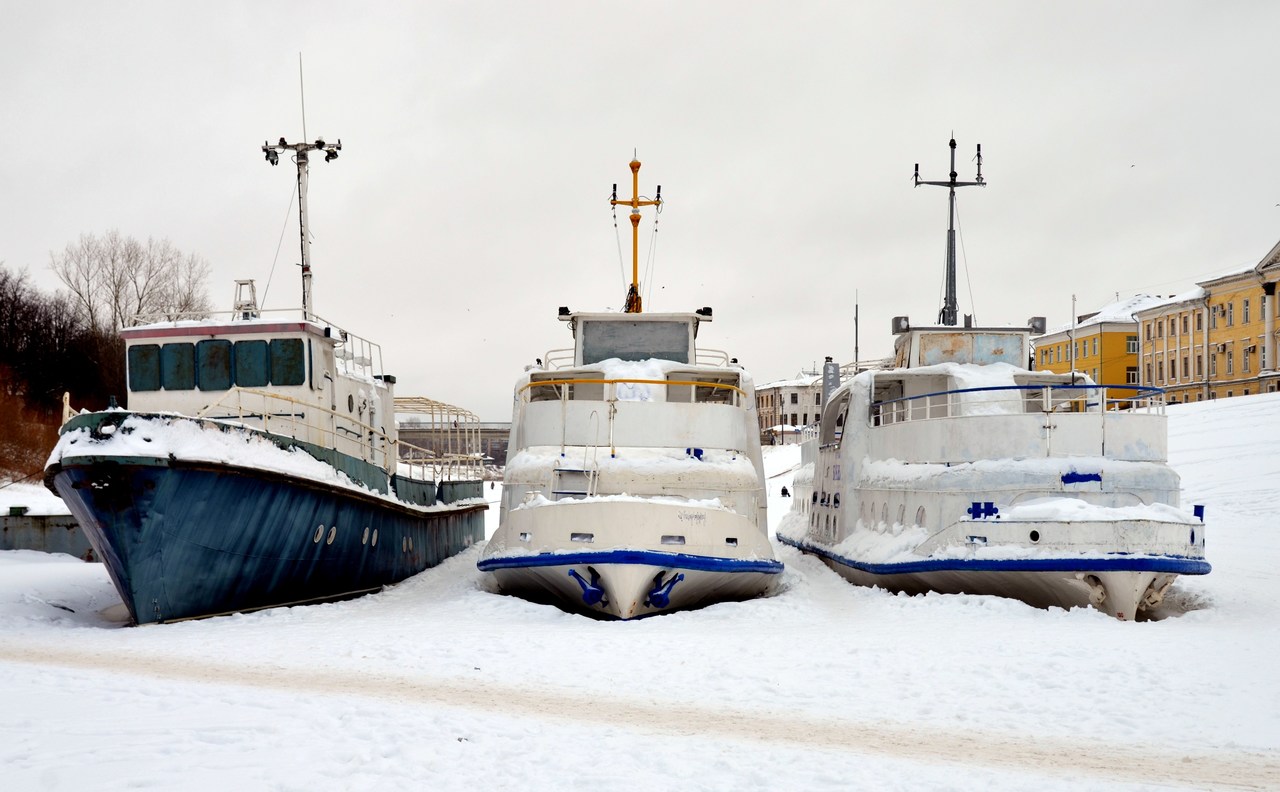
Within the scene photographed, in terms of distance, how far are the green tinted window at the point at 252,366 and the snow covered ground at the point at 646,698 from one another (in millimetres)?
4172

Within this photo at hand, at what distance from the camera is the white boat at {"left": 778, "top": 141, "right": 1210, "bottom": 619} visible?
538 inches

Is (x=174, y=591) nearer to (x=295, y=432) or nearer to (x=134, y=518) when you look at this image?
(x=134, y=518)

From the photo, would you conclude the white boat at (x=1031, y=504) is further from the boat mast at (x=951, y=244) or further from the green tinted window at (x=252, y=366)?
the green tinted window at (x=252, y=366)

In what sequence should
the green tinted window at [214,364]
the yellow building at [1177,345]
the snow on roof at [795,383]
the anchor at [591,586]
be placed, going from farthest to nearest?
the snow on roof at [795,383]
the yellow building at [1177,345]
the green tinted window at [214,364]
the anchor at [591,586]

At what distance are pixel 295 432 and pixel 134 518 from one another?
4399 mm

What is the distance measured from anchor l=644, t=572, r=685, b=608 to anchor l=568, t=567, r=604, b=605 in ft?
2.06

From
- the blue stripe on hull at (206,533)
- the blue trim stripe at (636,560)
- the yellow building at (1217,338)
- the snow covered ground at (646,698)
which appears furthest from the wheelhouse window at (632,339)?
the yellow building at (1217,338)

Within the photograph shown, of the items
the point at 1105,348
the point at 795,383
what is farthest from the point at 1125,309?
the point at 795,383

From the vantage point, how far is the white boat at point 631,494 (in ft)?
45.5

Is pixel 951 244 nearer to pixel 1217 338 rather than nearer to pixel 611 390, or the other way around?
pixel 611 390

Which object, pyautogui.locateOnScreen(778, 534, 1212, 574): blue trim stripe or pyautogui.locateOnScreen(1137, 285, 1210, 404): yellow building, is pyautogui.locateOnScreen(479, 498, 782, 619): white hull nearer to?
pyautogui.locateOnScreen(778, 534, 1212, 574): blue trim stripe

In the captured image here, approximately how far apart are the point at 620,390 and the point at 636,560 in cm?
354

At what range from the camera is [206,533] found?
44.0ft

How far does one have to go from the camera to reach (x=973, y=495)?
14820 mm
